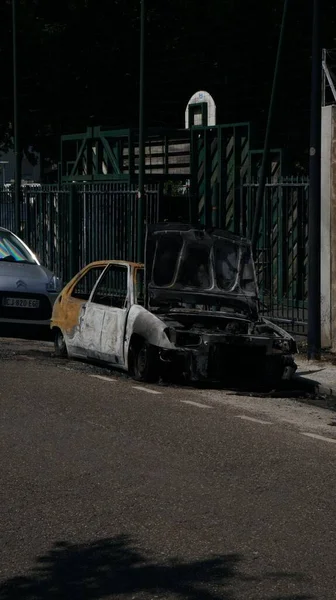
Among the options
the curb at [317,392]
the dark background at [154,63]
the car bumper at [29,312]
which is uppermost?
the dark background at [154,63]

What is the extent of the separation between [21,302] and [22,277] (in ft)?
1.47

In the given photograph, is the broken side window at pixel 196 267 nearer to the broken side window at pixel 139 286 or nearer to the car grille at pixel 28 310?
the broken side window at pixel 139 286

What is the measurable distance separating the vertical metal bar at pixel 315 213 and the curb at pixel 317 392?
4.63 ft

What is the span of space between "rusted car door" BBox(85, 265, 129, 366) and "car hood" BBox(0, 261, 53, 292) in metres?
3.47

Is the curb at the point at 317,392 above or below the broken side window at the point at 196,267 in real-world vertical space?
below

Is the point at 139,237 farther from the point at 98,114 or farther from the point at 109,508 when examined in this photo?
the point at 98,114

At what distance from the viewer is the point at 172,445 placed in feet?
34.7

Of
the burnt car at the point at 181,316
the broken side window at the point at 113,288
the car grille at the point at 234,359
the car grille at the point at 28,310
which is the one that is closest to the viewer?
the car grille at the point at 234,359

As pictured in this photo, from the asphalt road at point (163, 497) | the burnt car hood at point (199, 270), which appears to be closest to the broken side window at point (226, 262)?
the burnt car hood at point (199, 270)

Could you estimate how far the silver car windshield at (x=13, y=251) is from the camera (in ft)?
69.3

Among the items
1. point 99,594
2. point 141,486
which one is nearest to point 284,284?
point 141,486

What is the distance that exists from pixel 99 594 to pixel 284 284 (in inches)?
622

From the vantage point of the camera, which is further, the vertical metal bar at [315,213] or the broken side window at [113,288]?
the vertical metal bar at [315,213]

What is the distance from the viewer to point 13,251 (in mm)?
21375
